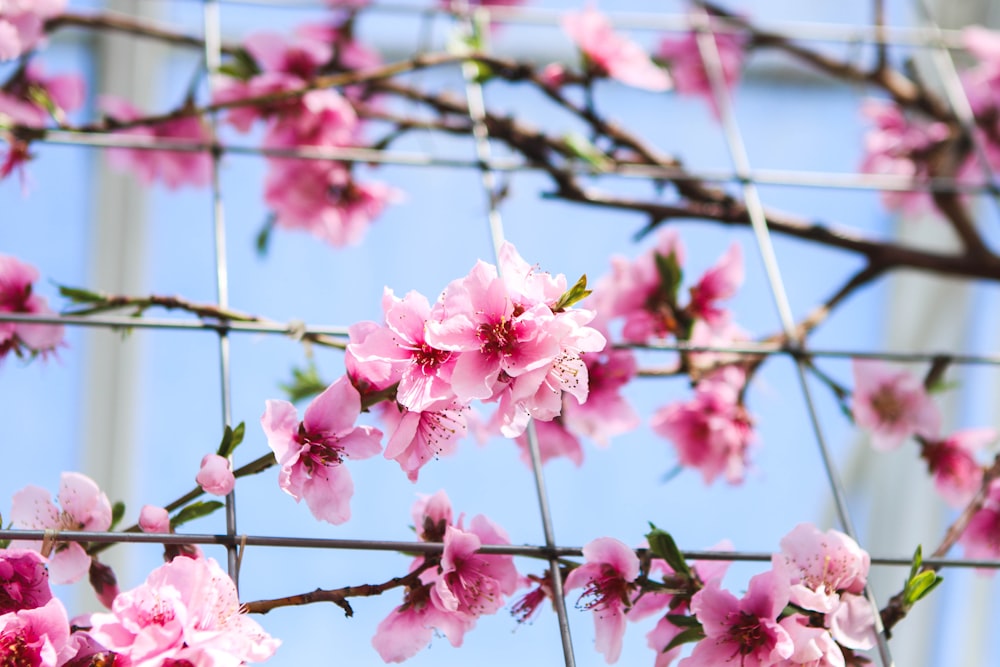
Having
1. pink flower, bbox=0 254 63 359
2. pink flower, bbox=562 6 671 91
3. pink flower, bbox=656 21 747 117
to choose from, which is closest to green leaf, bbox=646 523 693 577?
pink flower, bbox=0 254 63 359

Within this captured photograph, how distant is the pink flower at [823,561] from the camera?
652 millimetres

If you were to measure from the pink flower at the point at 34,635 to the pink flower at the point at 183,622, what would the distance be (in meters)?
0.03

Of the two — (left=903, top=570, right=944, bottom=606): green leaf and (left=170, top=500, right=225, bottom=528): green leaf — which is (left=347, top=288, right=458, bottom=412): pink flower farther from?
(left=903, top=570, right=944, bottom=606): green leaf

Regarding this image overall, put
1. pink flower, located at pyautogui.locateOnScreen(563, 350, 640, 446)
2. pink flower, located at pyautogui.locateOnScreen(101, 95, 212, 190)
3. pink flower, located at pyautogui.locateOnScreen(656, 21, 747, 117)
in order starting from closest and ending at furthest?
pink flower, located at pyautogui.locateOnScreen(563, 350, 640, 446) → pink flower, located at pyautogui.locateOnScreen(101, 95, 212, 190) → pink flower, located at pyautogui.locateOnScreen(656, 21, 747, 117)

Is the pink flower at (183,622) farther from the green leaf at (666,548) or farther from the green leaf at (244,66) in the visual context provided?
the green leaf at (244,66)

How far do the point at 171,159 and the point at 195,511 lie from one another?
73cm

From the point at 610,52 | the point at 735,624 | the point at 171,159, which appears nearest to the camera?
the point at 735,624

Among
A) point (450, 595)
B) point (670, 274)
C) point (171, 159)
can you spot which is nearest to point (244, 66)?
point (171, 159)

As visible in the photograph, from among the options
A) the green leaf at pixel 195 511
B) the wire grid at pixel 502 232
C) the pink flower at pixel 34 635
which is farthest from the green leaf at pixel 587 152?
the pink flower at pixel 34 635

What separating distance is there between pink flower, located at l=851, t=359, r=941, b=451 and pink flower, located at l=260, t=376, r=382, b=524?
1.79ft

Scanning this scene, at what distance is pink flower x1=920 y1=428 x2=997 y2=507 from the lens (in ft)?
3.35

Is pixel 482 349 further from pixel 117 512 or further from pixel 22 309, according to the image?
pixel 22 309

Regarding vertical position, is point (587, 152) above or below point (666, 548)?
above

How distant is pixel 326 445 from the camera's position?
2.06 feet
